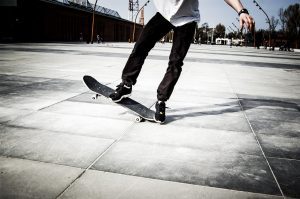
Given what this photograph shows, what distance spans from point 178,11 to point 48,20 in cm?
3441

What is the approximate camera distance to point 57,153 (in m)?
2.23

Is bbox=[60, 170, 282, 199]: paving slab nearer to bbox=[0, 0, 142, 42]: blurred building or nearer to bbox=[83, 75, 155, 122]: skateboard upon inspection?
bbox=[83, 75, 155, 122]: skateboard

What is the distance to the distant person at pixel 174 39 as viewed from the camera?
10.5 ft

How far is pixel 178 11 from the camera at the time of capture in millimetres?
3188

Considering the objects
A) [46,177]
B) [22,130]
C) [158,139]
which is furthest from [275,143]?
[22,130]

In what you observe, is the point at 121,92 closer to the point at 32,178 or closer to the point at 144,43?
the point at 144,43

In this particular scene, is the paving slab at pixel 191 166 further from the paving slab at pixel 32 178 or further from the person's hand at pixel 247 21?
the person's hand at pixel 247 21

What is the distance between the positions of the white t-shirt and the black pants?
0.07 m

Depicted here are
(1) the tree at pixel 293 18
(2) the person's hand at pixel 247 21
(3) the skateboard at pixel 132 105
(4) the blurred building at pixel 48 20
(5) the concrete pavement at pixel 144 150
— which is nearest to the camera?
(5) the concrete pavement at pixel 144 150

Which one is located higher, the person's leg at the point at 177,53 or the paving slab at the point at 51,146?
the person's leg at the point at 177,53

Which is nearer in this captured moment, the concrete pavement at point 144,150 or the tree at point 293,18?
the concrete pavement at point 144,150

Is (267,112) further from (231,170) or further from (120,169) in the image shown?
(120,169)

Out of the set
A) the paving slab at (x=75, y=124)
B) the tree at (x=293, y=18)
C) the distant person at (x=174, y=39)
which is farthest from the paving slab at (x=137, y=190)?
the tree at (x=293, y=18)

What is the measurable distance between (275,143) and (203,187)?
1262mm
